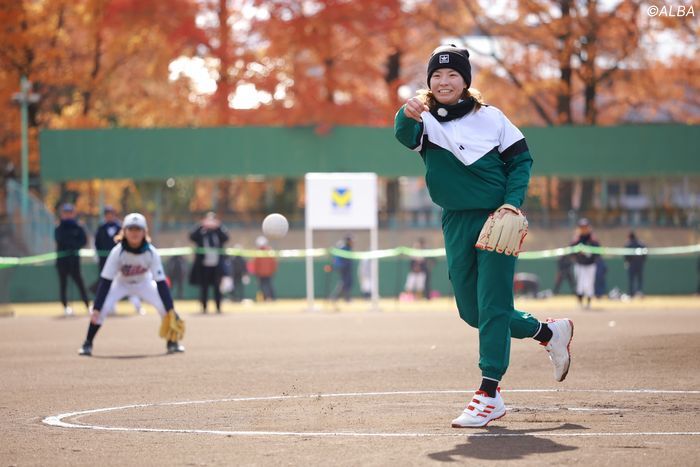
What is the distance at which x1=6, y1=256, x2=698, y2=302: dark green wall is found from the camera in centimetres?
3678

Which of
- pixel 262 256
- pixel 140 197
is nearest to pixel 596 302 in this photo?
pixel 262 256

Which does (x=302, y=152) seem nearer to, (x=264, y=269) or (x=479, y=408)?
(x=264, y=269)

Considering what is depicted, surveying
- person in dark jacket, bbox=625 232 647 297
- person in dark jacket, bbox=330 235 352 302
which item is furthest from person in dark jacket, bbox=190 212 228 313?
person in dark jacket, bbox=625 232 647 297

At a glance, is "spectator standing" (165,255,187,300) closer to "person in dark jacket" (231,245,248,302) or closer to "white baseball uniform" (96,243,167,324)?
"person in dark jacket" (231,245,248,302)

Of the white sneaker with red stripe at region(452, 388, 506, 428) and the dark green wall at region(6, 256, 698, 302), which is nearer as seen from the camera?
the white sneaker with red stripe at region(452, 388, 506, 428)

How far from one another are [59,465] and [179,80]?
107 ft

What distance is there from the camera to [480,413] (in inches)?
335

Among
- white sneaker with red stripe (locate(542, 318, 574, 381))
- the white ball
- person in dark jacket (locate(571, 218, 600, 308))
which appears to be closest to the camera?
white sneaker with red stripe (locate(542, 318, 574, 381))

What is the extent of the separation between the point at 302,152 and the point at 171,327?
71.4ft

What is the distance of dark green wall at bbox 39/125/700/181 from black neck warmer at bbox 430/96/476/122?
2835 centimetres

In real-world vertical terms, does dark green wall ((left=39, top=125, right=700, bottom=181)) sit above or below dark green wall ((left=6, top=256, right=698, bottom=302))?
above

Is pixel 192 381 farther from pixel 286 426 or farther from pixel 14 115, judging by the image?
pixel 14 115

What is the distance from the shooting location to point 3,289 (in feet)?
99.8

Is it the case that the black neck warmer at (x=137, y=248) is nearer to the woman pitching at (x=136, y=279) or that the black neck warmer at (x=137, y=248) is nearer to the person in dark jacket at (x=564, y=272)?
the woman pitching at (x=136, y=279)
